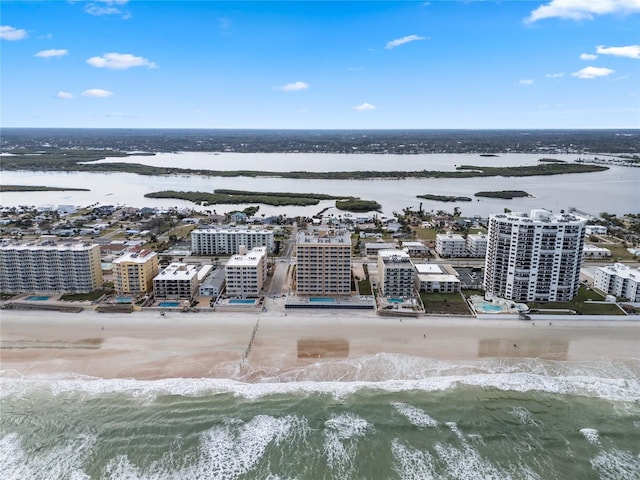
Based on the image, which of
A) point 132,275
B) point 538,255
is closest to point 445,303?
point 538,255

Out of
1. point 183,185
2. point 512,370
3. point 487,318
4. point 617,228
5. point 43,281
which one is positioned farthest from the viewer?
point 183,185

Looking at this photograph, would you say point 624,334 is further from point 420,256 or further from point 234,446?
point 234,446

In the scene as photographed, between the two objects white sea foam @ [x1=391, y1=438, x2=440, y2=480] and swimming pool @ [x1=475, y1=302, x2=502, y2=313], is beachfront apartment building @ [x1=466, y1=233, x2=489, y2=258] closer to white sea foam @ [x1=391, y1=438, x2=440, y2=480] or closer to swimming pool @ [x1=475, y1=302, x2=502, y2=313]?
swimming pool @ [x1=475, y1=302, x2=502, y2=313]

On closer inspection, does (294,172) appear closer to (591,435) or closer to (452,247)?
(452,247)

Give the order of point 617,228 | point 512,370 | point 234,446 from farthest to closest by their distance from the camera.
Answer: point 617,228
point 512,370
point 234,446

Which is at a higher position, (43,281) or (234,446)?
(43,281)

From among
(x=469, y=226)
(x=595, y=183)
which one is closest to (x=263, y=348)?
(x=469, y=226)

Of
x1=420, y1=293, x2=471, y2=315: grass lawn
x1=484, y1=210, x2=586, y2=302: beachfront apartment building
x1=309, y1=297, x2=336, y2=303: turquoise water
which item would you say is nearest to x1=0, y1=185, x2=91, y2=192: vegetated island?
x1=309, y1=297, x2=336, y2=303: turquoise water
